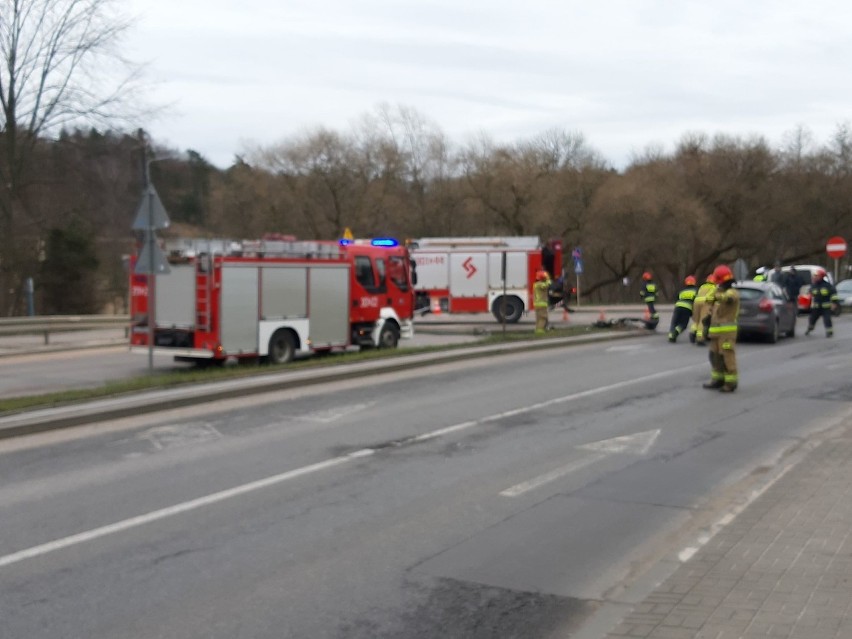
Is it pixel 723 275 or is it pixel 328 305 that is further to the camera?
pixel 328 305

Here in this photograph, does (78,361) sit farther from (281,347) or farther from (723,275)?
(723,275)

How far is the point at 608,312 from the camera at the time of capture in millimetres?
41750

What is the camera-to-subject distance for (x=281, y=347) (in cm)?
1905

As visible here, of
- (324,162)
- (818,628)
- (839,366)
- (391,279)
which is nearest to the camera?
(818,628)

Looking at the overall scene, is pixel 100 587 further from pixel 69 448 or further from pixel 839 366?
pixel 839 366

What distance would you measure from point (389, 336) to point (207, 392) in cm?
840

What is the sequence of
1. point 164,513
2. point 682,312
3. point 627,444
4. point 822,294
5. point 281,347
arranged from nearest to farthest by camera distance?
point 164,513, point 627,444, point 281,347, point 682,312, point 822,294

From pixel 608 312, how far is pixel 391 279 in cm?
2148

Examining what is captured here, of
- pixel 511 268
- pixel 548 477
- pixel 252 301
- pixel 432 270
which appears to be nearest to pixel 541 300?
pixel 511 268

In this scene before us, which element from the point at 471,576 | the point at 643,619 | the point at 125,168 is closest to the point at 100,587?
the point at 471,576

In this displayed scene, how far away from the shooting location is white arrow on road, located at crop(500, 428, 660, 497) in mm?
8617

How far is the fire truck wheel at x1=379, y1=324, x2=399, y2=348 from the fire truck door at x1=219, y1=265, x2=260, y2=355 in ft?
12.9

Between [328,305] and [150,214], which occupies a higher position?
[150,214]

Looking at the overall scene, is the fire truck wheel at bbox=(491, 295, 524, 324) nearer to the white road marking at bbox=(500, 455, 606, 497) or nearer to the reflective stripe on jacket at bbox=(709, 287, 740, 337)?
the reflective stripe on jacket at bbox=(709, 287, 740, 337)
